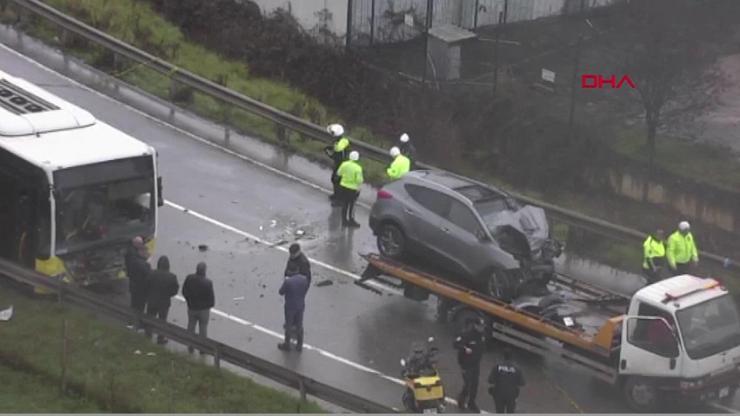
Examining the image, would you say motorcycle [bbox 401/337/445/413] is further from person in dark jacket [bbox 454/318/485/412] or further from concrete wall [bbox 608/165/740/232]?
concrete wall [bbox 608/165/740/232]

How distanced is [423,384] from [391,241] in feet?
14.7

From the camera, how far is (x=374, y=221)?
67.5ft

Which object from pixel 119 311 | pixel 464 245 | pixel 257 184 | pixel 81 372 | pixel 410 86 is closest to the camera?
pixel 81 372

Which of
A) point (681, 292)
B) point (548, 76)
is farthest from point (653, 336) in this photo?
point (548, 76)

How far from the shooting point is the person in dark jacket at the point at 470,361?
16797 mm

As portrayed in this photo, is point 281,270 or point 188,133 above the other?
point 188,133

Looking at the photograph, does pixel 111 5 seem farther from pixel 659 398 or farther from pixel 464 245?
pixel 659 398

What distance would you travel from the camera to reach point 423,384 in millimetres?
16203

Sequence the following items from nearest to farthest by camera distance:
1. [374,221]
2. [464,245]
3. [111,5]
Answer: [464,245] < [374,221] < [111,5]

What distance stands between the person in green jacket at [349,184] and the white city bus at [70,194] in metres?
3.80

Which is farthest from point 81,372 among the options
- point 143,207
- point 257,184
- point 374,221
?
point 257,184

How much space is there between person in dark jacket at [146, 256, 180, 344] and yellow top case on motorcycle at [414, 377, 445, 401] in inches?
150

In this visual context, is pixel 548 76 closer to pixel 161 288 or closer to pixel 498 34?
pixel 498 34

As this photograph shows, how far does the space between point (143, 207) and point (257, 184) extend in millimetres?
5094
